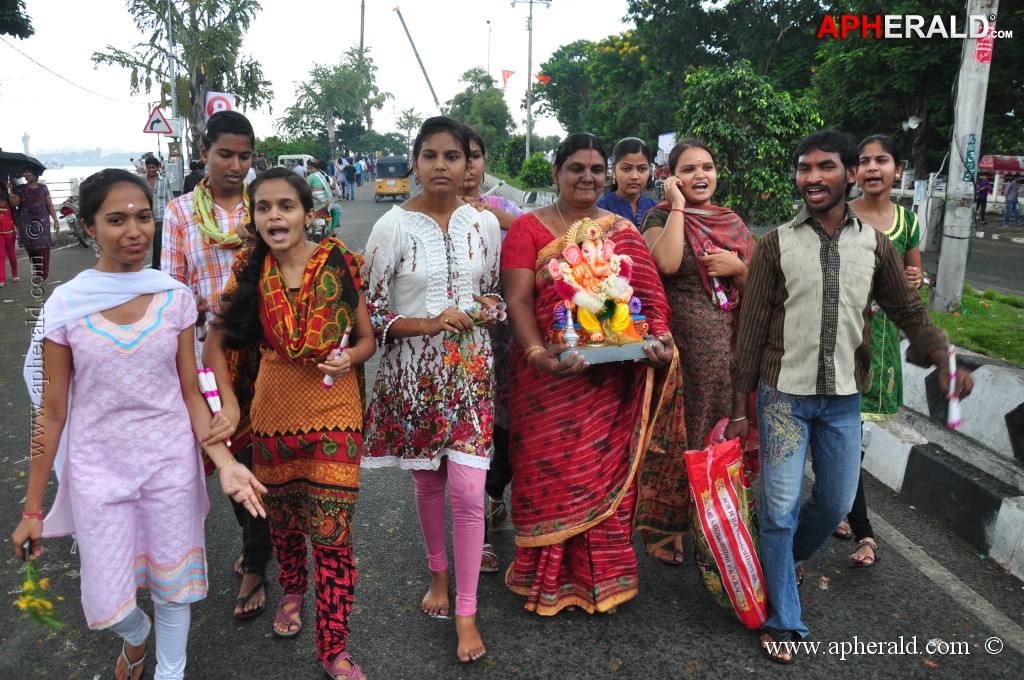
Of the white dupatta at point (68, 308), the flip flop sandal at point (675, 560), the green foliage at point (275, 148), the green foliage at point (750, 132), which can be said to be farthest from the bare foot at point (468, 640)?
the green foliage at point (275, 148)

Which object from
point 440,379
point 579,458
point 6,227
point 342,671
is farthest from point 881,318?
point 6,227

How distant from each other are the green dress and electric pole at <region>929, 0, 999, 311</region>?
3.89 m

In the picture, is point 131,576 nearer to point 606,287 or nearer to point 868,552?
point 606,287

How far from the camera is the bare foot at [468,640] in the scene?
2.67 m

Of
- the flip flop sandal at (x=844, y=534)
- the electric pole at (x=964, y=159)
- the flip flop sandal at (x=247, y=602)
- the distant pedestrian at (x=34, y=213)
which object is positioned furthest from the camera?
the distant pedestrian at (x=34, y=213)

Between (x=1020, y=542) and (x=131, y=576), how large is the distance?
352 centimetres

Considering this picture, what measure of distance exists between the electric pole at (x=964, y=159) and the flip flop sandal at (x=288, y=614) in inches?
253

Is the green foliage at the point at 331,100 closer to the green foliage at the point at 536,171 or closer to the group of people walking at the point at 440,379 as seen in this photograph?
the green foliage at the point at 536,171

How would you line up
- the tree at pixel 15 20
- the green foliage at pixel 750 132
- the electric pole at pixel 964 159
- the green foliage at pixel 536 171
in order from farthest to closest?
the green foliage at pixel 536 171, the tree at pixel 15 20, the green foliage at pixel 750 132, the electric pole at pixel 964 159

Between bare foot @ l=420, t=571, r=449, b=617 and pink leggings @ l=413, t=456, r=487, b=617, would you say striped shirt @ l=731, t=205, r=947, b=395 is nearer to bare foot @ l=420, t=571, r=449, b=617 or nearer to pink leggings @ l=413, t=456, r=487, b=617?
pink leggings @ l=413, t=456, r=487, b=617

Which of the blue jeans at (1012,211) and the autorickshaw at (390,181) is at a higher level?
the autorickshaw at (390,181)

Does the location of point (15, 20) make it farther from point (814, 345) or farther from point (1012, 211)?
point (1012, 211)

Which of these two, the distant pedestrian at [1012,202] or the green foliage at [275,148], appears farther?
the green foliage at [275,148]

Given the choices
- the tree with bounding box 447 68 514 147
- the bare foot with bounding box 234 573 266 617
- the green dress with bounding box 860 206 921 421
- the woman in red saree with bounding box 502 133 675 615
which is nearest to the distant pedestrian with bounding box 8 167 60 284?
the bare foot with bounding box 234 573 266 617
